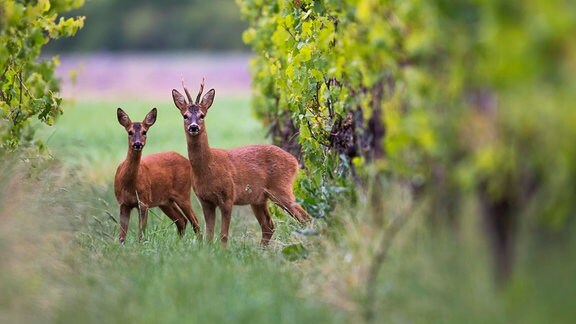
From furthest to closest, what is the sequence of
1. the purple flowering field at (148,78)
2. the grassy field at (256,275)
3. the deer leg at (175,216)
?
1. the purple flowering field at (148,78)
2. the deer leg at (175,216)
3. the grassy field at (256,275)

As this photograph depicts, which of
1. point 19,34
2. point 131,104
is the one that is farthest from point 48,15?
point 131,104

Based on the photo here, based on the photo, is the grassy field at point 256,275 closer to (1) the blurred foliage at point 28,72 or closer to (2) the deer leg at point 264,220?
(1) the blurred foliage at point 28,72

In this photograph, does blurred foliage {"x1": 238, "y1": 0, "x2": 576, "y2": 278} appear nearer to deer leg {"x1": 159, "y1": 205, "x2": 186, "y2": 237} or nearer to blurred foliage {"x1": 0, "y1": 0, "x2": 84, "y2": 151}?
blurred foliage {"x1": 0, "y1": 0, "x2": 84, "y2": 151}

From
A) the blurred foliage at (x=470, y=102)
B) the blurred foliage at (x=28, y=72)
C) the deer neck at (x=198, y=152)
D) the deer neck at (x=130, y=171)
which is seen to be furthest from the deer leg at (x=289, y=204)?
the blurred foliage at (x=470, y=102)

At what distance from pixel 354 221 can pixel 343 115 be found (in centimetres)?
136

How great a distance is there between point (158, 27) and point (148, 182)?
5486 cm

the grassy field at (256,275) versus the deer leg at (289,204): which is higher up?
the grassy field at (256,275)

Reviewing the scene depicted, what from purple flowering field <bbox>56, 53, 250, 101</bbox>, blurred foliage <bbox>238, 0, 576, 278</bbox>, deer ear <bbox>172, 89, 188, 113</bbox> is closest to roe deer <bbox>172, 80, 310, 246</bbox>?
deer ear <bbox>172, 89, 188, 113</bbox>

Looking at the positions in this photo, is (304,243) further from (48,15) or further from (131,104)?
(131,104)

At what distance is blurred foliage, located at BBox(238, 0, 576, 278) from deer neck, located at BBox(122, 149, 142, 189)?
10.7 feet

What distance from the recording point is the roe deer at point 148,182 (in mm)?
10977

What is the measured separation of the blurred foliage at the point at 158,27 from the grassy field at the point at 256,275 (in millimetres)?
54695

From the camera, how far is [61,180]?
33.4 feet

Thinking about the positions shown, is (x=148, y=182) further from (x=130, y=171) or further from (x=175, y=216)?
(x=175, y=216)
